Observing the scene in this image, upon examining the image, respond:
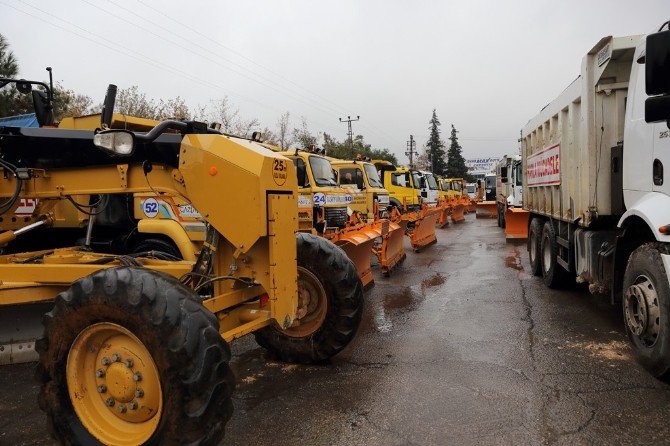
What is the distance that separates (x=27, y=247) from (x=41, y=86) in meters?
2.11

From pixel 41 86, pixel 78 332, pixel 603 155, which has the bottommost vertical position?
pixel 78 332

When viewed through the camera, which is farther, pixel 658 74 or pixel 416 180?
pixel 416 180

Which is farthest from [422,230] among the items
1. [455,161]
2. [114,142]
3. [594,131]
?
[455,161]

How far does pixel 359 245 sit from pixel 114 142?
5564 millimetres

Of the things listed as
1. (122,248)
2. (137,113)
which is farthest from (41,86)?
(137,113)

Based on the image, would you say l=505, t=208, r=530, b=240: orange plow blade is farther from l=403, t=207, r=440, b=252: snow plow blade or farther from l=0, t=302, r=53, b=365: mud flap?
l=0, t=302, r=53, b=365: mud flap

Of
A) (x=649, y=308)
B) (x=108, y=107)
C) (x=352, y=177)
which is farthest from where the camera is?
(x=352, y=177)

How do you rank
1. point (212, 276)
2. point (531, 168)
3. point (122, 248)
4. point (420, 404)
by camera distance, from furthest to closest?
point (531, 168), point (122, 248), point (420, 404), point (212, 276)

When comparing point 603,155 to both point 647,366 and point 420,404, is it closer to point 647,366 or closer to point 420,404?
point 647,366

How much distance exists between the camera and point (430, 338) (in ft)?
19.3

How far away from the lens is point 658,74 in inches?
140

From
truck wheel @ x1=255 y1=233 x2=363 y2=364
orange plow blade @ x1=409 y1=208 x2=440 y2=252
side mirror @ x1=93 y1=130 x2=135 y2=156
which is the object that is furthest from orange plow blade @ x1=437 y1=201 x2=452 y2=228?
side mirror @ x1=93 y1=130 x2=135 y2=156

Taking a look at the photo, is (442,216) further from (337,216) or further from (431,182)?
(337,216)

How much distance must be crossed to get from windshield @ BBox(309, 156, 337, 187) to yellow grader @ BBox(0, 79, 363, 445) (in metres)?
6.56
